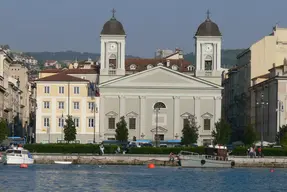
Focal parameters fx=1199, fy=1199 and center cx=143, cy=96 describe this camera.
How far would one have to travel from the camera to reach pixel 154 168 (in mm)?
104438

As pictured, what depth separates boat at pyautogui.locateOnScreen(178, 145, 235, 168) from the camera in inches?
4149

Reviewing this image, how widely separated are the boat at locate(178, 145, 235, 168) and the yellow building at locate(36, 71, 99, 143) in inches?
1640

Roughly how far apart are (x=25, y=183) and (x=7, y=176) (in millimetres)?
7217

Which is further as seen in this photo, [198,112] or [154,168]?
[198,112]

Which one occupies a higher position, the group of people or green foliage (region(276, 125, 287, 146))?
green foliage (region(276, 125, 287, 146))

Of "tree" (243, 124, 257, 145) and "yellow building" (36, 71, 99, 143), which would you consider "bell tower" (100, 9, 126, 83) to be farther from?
"tree" (243, 124, 257, 145)

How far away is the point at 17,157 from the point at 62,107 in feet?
141

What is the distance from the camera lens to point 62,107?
148 metres

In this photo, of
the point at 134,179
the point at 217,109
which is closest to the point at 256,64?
the point at 217,109

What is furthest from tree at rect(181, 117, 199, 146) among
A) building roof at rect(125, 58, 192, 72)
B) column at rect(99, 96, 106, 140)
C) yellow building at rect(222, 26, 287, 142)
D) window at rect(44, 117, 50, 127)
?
building roof at rect(125, 58, 192, 72)

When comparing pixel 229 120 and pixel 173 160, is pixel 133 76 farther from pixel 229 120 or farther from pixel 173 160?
pixel 173 160

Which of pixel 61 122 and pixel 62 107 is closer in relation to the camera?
pixel 62 107

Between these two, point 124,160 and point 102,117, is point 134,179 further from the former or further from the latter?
point 102,117

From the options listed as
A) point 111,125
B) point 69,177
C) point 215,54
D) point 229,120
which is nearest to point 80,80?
point 111,125
